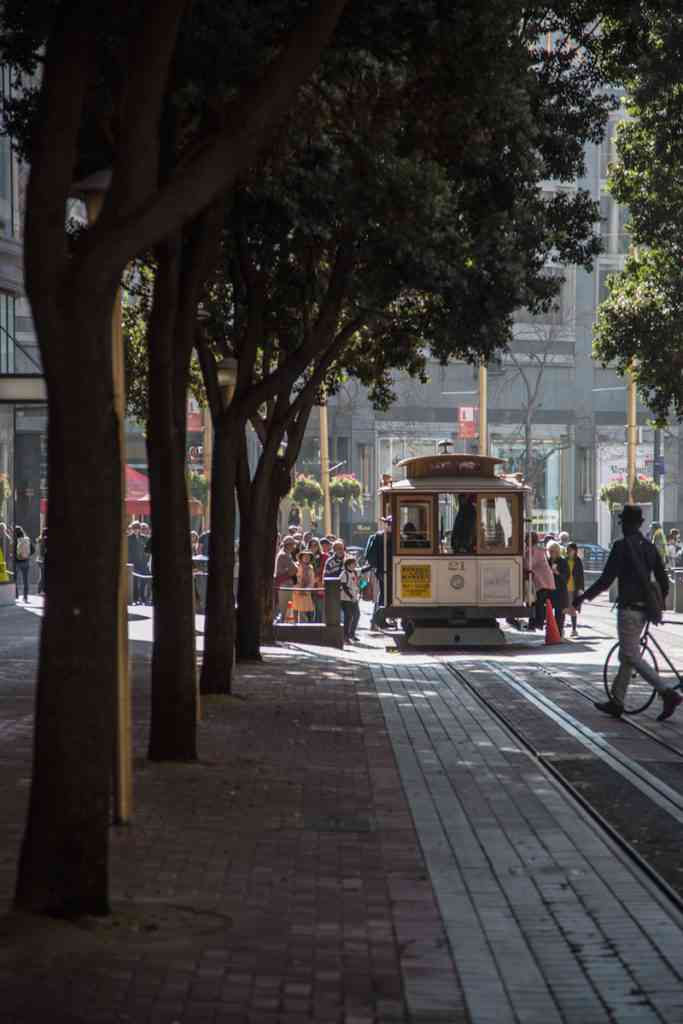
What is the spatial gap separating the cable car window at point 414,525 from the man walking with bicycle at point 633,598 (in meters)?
14.0

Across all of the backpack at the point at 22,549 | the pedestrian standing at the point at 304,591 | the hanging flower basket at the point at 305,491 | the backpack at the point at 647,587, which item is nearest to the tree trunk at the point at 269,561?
the pedestrian standing at the point at 304,591

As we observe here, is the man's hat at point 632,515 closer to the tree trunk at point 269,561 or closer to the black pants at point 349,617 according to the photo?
the tree trunk at point 269,561

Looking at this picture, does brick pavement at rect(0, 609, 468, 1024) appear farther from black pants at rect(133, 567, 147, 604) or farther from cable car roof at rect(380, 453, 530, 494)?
black pants at rect(133, 567, 147, 604)

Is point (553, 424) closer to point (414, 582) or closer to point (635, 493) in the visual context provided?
point (635, 493)

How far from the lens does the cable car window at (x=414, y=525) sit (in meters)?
30.6

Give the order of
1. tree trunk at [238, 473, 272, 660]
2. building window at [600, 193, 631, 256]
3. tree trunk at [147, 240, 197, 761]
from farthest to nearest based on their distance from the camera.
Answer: building window at [600, 193, 631, 256]
tree trunk at [238, 473, 272, 660]
tree trunk at [147, 240, 197, 761]

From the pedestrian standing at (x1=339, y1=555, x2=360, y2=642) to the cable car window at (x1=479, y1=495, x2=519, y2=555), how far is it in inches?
99.2

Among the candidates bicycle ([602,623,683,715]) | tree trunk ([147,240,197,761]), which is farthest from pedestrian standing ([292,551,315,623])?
tree trunk ([147,240,197,761])

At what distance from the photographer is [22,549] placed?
131 ft

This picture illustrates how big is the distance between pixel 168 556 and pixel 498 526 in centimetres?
1899

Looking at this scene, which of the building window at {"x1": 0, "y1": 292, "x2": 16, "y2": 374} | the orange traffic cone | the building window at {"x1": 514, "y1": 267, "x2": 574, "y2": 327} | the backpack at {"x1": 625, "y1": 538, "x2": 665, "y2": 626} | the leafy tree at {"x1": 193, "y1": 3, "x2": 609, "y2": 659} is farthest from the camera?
the building window at {"x1": 514, "y1": 267, "x2": 574, "y2": 327}

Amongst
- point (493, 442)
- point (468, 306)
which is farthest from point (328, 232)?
point (493, 442)

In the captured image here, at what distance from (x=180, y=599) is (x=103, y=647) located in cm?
565

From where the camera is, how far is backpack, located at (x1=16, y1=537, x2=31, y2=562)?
131 feet
